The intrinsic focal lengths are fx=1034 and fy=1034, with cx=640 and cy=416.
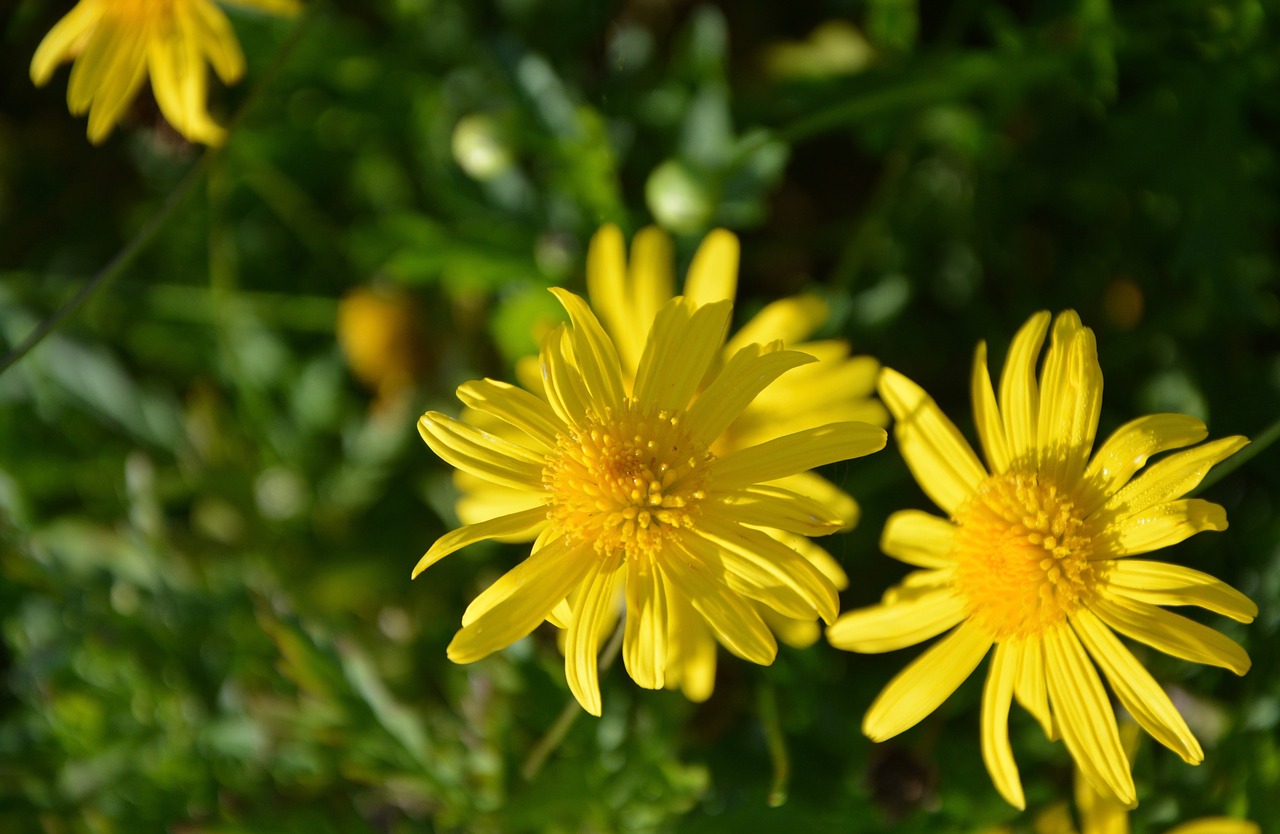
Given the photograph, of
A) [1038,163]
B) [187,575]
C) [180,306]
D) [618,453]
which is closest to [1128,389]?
[1038,163]

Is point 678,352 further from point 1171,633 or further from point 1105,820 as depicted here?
point 1105,820

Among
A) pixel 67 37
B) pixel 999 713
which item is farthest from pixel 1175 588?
pixel 67 37

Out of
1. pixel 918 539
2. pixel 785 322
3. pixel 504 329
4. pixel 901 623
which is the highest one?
pixel 504 329

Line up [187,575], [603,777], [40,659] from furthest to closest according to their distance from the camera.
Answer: [187,575] < [40,659] < [603,777]

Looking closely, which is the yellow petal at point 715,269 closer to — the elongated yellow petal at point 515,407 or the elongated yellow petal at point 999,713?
the elongated yellow petal at point 515,407

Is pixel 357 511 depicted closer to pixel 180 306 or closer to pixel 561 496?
pixel 180 306

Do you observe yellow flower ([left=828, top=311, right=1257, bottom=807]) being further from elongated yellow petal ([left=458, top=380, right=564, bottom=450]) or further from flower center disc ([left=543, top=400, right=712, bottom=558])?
elongated yellow petal ([left=458, top=380, right=564, bottom=450])
